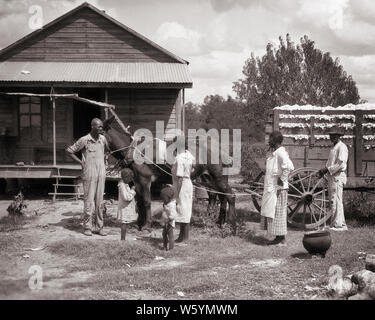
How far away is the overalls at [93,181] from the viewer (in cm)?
853

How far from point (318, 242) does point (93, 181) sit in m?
4.29

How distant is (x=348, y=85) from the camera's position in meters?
37.5

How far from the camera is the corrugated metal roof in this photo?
13.8 meters

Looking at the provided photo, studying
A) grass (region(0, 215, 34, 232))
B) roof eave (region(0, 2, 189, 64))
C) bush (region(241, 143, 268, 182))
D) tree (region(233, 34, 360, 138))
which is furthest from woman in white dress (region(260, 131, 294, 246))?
tree (region(233, 34, 360, 138))

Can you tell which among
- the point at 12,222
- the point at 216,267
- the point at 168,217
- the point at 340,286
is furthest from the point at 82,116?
the point at 340,286

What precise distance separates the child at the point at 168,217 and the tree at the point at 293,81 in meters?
32.2

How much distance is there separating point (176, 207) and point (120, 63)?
896cm

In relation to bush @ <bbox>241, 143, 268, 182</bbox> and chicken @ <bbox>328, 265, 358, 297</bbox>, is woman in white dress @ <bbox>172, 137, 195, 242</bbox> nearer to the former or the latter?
chicken @ <bbox>328, 265, 358, 297</bbox>

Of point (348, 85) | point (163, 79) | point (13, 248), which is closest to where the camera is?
point (13, 248)

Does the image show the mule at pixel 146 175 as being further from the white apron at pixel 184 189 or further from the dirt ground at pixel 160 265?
the white apron at pixel 184 189

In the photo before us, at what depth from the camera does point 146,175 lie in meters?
9.21

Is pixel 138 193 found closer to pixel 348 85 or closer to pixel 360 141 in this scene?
pixel 360 141

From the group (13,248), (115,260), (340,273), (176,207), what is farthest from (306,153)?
(13,248)

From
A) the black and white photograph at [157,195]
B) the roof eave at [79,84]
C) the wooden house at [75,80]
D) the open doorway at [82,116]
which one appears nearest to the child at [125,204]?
the black and white photograph at [157,195]
